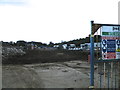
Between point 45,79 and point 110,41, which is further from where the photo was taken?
point 45,79

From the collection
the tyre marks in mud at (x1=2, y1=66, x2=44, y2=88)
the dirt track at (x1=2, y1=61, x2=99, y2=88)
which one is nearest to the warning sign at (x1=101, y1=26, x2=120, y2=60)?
the dirt track at (x1=2, y1=61, x2=99, y2=88)

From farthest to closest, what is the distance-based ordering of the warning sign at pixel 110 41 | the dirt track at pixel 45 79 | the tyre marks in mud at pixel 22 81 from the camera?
the dirt track at pixel 45 79
the tyre marks in mud at pixel 22 81
the warning sign at pixel 110 41

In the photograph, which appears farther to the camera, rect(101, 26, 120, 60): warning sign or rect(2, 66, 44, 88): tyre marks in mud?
rect(2, 66, 44, 88): tyre marks in mud

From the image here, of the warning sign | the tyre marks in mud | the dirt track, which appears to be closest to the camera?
the warning sign

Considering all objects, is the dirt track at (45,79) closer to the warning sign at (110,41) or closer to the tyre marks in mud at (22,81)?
the tyre marks in mud at (22,81)

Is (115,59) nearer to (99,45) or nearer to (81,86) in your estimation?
(99,45)

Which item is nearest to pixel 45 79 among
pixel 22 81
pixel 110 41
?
pixel 22 81

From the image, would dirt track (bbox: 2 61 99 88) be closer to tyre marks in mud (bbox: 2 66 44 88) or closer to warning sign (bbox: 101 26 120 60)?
tyre marks in mud (bbox: 2 66 44 88)

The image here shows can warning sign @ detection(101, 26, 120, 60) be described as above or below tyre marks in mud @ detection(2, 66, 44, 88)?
above

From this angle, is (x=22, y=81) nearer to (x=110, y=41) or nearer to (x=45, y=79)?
(x=45, y=79)

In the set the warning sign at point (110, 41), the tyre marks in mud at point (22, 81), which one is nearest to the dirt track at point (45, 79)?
the tyre marks in mud at point (22, 81)

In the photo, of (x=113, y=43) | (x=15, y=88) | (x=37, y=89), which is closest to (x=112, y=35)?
(x=113, y=43)

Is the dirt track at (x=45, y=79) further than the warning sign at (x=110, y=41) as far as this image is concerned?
Yes

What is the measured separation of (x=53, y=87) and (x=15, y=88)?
5.73 feet
